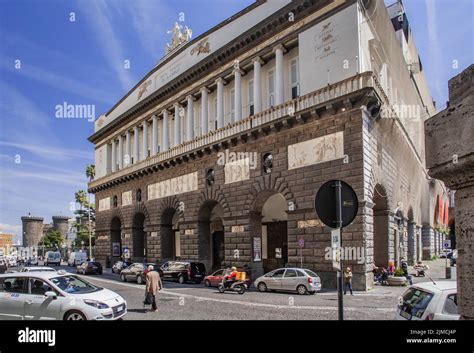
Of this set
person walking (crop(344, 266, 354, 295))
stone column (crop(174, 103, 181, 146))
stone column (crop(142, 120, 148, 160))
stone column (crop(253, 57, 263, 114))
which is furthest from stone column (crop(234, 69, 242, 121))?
stone column (crop(142, 120, 148, 160))

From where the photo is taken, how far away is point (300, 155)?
2586 cm

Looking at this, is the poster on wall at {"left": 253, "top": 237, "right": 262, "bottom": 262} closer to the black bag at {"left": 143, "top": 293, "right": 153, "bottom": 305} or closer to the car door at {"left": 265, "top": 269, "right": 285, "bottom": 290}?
the car door at {"left": 265, "top": 269, "right": 285, "bottom": 290}

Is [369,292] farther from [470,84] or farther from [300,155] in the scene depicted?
[470,84]

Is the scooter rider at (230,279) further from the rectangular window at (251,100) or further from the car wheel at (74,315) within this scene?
the rectangular window at (251,100)

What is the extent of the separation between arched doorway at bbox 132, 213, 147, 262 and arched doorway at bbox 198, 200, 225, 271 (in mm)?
11533

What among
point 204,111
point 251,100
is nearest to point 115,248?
point 204,111

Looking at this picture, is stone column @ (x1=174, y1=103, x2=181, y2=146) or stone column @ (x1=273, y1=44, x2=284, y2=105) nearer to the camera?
stone column @ (x1=273, y1=44, x2=284, y2=105)

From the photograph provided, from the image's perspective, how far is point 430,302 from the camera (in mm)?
6508

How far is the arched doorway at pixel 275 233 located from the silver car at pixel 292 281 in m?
9.70

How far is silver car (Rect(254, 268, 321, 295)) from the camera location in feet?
67.2

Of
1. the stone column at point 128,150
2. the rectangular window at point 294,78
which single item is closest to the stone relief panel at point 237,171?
the rectangular window at point 294,78

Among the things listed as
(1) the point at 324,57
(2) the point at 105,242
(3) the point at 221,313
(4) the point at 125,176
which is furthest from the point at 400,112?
(2) the point at 105,242

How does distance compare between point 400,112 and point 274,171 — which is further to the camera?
point 400,112
